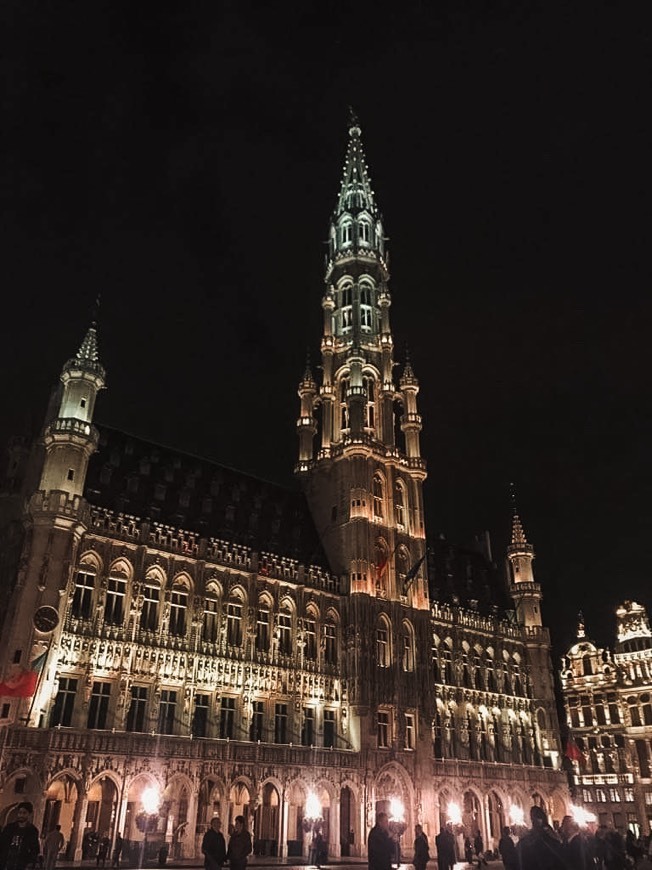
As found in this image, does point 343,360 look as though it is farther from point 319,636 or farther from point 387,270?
point 319,636

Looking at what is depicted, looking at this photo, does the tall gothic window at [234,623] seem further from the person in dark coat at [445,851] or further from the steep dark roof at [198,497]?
the person in dark coat at [445,851]

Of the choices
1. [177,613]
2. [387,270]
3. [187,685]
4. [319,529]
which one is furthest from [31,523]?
[387,270]

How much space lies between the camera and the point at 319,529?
190 feet

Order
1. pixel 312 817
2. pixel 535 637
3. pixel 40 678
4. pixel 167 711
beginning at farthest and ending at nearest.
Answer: pixel 535 637 → pixel 312 817 → pixel 167 711 → pixel 40 678

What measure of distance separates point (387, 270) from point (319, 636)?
131 feet

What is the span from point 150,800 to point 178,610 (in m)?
10.5

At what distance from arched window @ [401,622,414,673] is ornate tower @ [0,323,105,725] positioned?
25622 mm

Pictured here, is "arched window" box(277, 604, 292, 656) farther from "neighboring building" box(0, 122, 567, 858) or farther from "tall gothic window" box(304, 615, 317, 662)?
"tall gothic window" box(304, 615, 317, 662)

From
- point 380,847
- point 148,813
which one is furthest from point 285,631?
point 380,847

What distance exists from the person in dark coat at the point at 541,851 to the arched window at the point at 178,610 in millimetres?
34507

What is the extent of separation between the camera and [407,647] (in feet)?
177

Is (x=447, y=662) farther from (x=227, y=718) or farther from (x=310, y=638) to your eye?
(x=227, y=718)

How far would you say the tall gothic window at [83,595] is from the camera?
3916 cm

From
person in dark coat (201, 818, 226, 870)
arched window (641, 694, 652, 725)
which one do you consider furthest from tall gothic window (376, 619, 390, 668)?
arched window (641, 694, 652, 725)
